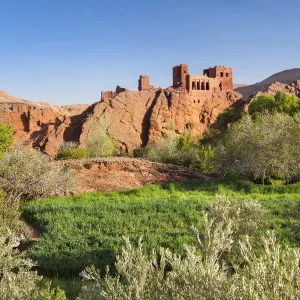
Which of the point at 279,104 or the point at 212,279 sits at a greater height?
the point at 279,104

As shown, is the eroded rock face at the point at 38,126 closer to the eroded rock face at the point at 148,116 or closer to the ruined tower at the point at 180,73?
the eroded rock face at the point at 148,116

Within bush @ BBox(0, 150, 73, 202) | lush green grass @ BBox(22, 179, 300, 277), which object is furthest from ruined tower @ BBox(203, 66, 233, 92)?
bush @ BBox(0, 150, 73, 202)

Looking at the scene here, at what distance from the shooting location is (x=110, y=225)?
431 inches

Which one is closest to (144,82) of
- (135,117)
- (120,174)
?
(135,117)

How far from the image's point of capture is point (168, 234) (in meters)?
10.1

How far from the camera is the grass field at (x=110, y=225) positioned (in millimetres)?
9117

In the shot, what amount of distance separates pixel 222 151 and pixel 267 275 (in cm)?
1746

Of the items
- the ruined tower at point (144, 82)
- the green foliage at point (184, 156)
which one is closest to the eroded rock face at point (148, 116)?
the ruined tower at point (144, 82)

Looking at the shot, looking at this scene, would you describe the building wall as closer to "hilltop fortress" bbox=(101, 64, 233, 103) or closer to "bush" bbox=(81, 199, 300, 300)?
"hilltop fortress" bbox=(101, 64, 233, 103)

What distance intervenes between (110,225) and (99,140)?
85.4 feet

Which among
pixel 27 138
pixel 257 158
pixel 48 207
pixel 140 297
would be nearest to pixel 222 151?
pixel 257 158

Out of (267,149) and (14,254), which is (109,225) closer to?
(14,254)

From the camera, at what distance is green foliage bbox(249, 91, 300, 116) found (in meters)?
29.7

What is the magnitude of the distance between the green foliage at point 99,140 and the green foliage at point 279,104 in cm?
1451
